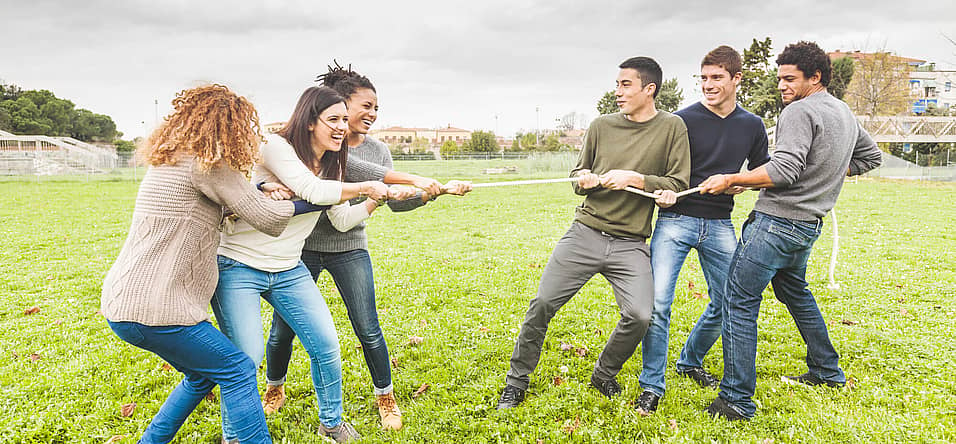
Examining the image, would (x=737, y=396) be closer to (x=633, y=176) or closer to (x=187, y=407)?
(x=633, y=176)

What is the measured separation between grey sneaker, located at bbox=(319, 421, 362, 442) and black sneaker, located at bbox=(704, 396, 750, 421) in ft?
8.27

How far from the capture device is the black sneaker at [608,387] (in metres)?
4.62

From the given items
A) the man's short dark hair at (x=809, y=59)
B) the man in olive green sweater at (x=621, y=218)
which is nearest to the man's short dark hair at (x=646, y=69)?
the man in olive green sweater at (x=621, y=218)

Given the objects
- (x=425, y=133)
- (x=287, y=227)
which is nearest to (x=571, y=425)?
(x=287, y=227)

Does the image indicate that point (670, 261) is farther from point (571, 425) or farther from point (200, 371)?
point (200, 371)

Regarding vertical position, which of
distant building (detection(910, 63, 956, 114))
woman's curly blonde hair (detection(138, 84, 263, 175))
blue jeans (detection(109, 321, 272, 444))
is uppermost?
distant building (detection(910, 63, 956, 114))

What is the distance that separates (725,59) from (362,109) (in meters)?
2.74

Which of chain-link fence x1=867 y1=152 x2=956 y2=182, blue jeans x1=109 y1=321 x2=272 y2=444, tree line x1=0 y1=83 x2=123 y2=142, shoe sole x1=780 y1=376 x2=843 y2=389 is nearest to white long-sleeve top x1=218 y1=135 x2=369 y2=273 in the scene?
blue jeans x1=109 y1=321 x2=272 y2=444

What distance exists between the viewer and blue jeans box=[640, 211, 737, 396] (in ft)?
14.4

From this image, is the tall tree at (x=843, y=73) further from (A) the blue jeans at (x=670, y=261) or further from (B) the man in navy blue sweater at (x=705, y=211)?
(A) the blue jeans at (x=670, y=261)

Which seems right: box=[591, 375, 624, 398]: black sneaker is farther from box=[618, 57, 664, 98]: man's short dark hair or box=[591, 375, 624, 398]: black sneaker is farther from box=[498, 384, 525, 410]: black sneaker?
box=[618, 57, 664, 98]: man's short dark hair

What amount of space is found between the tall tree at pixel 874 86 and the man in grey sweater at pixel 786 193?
4755 centimetres

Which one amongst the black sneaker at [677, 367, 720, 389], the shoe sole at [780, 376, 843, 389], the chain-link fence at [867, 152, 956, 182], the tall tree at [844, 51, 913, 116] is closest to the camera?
the shoe sole at [780, 376, 843, 389]

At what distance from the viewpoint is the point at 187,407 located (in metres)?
3.26
